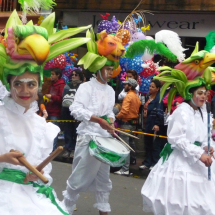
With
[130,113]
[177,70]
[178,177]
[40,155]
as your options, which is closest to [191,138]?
[178,177]

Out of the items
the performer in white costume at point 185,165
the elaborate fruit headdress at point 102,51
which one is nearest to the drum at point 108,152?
the performer in white costume at point 185,165

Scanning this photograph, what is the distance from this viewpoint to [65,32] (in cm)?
348

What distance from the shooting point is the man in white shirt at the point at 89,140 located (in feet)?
17.5

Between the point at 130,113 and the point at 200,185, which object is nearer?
the point at 200,185

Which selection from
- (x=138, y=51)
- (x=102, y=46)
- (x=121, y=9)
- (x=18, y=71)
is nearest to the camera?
(x=18, y=71)

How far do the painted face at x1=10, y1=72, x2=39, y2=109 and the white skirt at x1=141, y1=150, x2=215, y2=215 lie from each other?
214 centimetres

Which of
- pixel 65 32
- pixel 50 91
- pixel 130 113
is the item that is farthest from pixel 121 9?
pixel 65 32

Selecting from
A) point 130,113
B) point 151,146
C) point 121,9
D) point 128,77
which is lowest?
point 151,146

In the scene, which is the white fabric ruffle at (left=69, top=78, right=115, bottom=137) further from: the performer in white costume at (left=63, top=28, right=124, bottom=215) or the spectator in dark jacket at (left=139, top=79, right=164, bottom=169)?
the spectator in dark jacket at (left=139, top=79, right=164, bottom=169)

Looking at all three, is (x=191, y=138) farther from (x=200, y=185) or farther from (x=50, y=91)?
(x=50, y=91)

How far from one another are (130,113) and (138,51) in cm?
210

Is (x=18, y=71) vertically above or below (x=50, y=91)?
above

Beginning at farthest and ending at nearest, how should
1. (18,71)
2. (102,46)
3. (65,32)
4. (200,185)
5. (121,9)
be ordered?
(121,9) → (102,46) → (200,185) → (65,32) → (18,71)

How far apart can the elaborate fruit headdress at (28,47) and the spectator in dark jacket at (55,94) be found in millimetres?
5767
